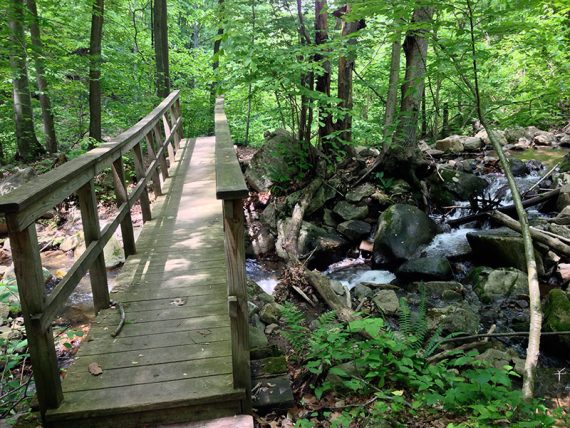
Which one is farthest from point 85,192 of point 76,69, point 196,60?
point 196,60

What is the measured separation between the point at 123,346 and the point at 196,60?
53.9 ft

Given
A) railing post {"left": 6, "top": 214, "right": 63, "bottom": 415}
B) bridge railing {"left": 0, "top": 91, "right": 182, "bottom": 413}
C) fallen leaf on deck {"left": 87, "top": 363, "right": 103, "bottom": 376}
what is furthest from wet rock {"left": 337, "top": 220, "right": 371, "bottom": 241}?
railing post {"left": 6, "top": 214, "right": 63, "bottom": 415}

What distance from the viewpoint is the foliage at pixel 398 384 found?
2.62m

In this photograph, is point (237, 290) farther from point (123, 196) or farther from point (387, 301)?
point (387, 301)

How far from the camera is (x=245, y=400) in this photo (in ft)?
8.45

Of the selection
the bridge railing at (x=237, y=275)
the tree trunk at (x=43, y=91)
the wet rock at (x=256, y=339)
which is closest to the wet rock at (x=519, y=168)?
the wet rock at (x=256, y=339)

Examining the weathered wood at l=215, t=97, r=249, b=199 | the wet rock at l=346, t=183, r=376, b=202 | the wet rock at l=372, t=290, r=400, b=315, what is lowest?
the wet rock at l=372, t=290, r=400, b=315

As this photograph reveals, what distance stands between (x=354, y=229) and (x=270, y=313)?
14.2 ft

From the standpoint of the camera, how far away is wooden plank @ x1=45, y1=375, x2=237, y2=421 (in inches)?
96.3

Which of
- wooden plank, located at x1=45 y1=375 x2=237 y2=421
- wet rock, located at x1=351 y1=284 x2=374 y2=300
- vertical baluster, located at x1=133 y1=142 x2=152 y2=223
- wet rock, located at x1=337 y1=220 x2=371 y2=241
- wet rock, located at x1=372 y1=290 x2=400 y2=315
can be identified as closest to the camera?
wooden plank, located at x1=45 y1=375 x2=237 y2=421

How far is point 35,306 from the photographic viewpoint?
2271mm

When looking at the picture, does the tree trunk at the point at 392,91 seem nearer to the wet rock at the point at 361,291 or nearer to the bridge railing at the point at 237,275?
the wet rock at the point at 361,291

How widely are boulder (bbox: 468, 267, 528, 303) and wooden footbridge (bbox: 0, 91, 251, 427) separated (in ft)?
13.8

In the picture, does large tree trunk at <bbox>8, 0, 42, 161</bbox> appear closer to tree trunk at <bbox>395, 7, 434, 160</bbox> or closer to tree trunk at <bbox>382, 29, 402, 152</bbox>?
tree trunk at <bbox>382, 29, 402, 152</bbox>
